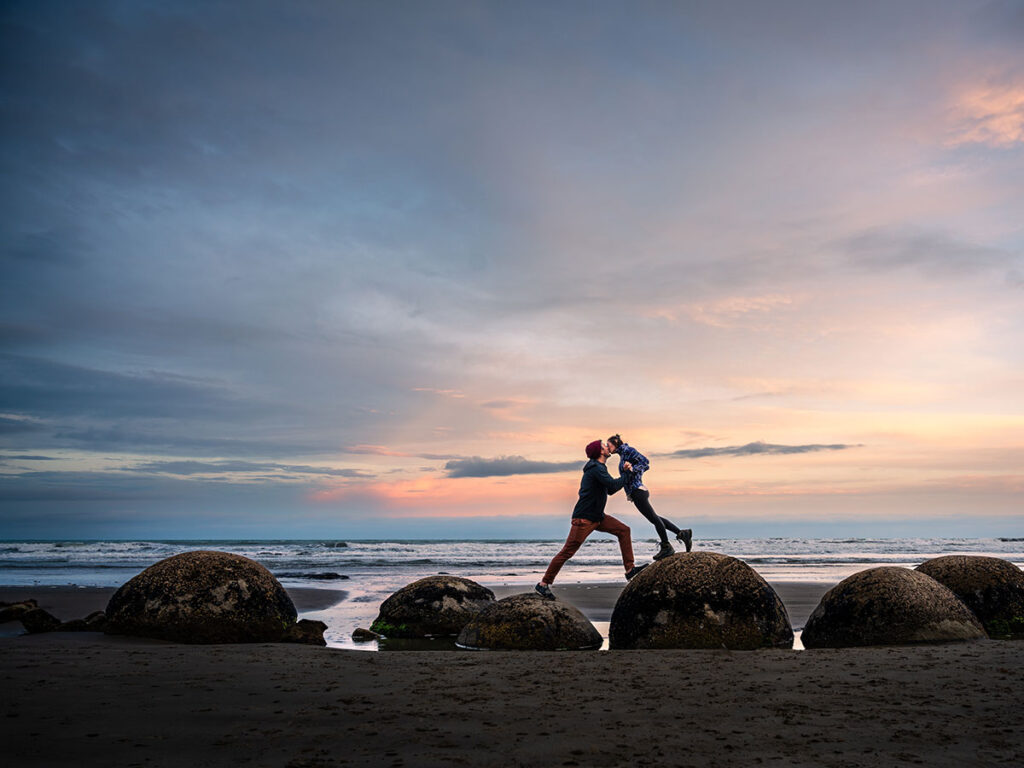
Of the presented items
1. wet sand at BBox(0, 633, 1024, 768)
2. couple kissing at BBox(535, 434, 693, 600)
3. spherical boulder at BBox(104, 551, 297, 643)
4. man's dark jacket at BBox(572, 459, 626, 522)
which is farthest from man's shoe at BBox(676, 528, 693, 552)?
spherical boulder at BBox(104, 551, 297, 643)

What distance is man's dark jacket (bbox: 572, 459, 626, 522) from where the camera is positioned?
10.0m

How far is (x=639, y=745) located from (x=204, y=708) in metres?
3.08

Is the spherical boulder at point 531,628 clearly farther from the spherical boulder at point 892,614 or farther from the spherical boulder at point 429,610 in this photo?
the spherical boulder at point 892,614

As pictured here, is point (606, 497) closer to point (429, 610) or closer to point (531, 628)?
point (531, 628)

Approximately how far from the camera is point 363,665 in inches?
277

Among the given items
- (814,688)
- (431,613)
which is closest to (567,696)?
(814,688)

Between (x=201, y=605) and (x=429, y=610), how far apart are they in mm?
3355

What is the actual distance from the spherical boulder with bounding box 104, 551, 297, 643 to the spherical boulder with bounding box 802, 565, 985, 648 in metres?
6.94

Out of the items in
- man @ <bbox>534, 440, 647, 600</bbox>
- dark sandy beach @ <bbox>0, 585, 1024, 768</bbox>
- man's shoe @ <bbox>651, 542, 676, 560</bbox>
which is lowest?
dark sandy beach @ <bbox>0, 585, 1024, 768</bbox>

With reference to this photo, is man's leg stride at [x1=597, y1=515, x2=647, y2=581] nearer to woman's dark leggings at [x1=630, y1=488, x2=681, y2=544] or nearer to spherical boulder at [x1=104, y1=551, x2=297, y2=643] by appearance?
woman's dark leggings at [x1=630, y1=488, x2=681, y2=544]

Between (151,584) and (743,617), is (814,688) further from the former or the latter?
(151,584)

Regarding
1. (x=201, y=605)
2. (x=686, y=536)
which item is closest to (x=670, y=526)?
(x=686, y=536)

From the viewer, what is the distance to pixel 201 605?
9312mm

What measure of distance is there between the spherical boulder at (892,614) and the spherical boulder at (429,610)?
199 inches
